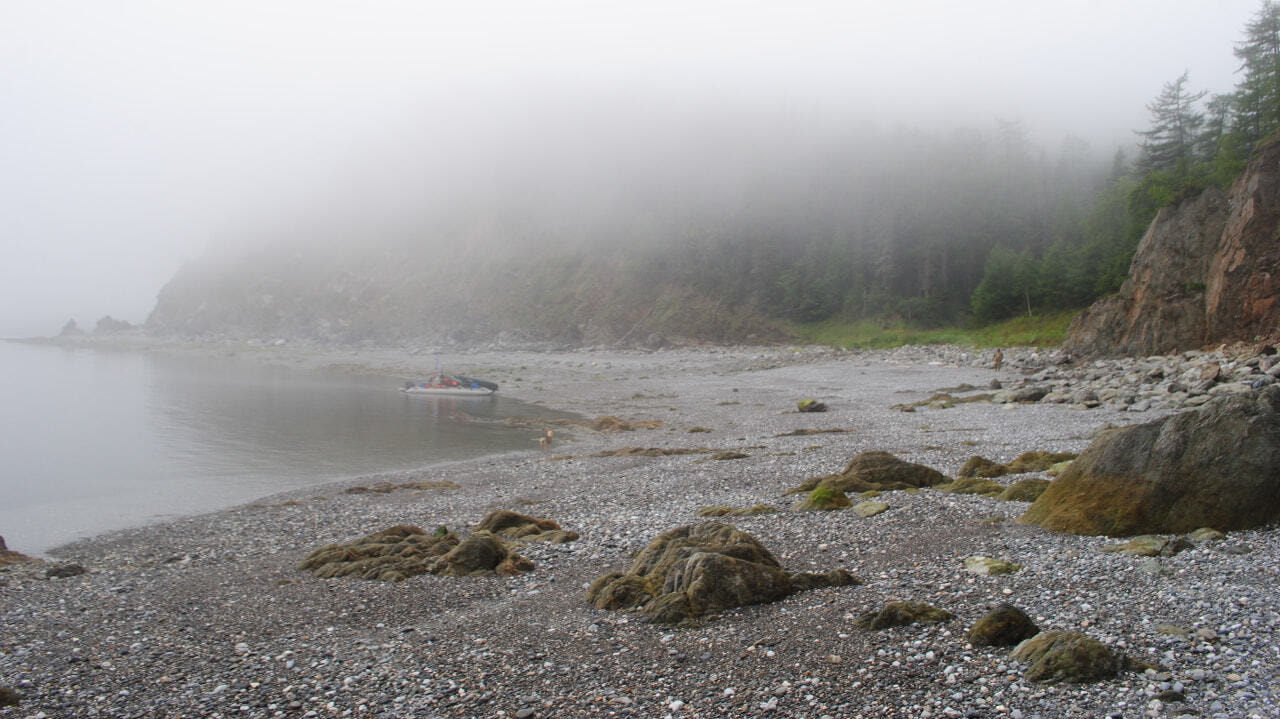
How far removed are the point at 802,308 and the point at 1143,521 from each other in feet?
285

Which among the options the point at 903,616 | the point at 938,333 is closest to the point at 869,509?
the point at 903,616

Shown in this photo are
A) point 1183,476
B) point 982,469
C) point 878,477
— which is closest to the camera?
point 1183,476

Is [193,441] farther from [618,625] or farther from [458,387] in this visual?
[618,625]

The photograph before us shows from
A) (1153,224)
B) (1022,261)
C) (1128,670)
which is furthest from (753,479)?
(1022,261)

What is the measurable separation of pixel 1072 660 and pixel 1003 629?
86 centimetres

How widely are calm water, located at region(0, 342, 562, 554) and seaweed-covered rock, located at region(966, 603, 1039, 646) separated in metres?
22.4

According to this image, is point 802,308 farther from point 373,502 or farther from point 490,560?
point 490,560

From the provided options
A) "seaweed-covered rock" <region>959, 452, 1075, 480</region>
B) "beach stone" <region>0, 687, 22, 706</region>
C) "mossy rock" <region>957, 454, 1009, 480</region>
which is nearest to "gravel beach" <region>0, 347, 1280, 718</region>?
"beach stone" <region>0, 687, 22, 706</region>

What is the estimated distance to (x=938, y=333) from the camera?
257ft

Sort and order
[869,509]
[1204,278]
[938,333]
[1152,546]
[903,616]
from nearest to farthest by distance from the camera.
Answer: [903,616]
[1152,546]
[869,509]
[1204,278]
[938,333]

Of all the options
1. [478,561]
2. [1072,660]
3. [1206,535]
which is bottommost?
[478,561]

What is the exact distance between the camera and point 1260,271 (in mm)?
36969

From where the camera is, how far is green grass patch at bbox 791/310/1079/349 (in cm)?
6688

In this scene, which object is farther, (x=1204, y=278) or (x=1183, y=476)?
(x=1204, y=278)
